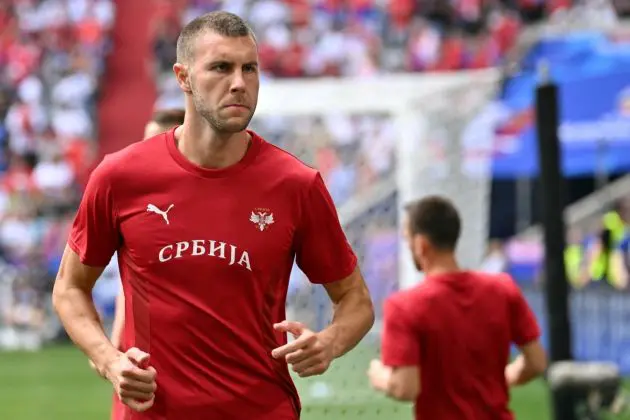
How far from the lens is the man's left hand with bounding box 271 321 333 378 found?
14.1 ft

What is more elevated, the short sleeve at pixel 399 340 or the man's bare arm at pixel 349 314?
the man's bare arm at pixel 349 314

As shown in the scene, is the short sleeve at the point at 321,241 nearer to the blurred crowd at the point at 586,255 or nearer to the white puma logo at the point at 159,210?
the white puma logo at the point at 159,210

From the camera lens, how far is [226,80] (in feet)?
14.3

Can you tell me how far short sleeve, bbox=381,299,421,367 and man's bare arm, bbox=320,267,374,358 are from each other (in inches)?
40.0

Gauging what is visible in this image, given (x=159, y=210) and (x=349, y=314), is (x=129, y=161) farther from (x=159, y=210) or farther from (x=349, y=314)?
(x=349, y=314)

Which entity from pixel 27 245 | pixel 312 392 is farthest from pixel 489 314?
pixel 27 245

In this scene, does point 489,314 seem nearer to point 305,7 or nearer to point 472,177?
point 472,177

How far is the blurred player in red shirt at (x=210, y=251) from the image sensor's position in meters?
4.41

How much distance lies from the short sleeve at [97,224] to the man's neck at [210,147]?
27 cm

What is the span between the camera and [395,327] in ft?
19.0

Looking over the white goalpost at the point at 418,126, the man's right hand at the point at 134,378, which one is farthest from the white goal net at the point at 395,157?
the man's right hand at the point at 134,378

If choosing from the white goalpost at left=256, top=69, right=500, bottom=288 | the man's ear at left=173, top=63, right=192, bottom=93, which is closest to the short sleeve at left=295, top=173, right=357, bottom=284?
the man's ear at left=173, top=63, right=192, bottom=93

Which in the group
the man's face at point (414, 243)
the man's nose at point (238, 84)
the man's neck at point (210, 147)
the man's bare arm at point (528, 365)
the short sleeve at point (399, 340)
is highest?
the man's nose at point (238, 84)

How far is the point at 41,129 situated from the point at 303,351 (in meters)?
22.6
